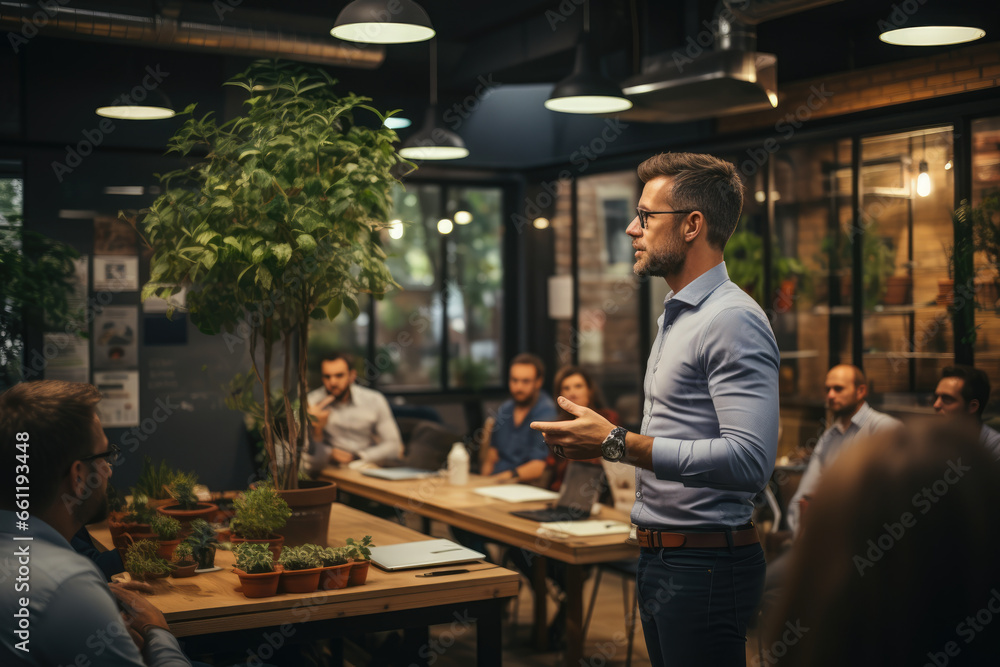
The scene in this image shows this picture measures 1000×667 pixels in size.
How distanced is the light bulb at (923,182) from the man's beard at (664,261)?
394cm

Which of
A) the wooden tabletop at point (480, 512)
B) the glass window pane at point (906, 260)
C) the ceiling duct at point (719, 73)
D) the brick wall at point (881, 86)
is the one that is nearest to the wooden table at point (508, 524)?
the wooden tabletop at point (480, 512)

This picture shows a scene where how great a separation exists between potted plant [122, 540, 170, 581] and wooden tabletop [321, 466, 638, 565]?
1.43 meters

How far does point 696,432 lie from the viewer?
2.01m

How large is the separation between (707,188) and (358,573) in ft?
4.62

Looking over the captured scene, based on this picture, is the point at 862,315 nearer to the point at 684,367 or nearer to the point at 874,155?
the point at 874,155

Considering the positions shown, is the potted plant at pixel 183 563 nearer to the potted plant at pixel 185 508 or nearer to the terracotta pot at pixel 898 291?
the potted plant at pixel 185 508

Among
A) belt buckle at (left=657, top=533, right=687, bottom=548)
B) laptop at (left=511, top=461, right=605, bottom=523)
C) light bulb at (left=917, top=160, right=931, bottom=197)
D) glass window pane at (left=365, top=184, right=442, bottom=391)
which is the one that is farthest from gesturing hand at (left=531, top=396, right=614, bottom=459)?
glass window pane at (left=365, top=184, right=442, bottom=391)

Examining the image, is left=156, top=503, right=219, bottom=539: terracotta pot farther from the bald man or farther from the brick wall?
the brick wall

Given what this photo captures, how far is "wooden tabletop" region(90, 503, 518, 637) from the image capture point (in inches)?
93.0

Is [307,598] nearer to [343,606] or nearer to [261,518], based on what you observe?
[343,606]

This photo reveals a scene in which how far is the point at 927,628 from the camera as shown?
27.1 inches

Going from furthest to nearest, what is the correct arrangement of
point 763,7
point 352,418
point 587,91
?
point 352,418, point 587,91, point 763,7

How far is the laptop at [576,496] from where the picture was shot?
12.6 ft

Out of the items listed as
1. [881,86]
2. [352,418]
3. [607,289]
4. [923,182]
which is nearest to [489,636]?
[352,418]
